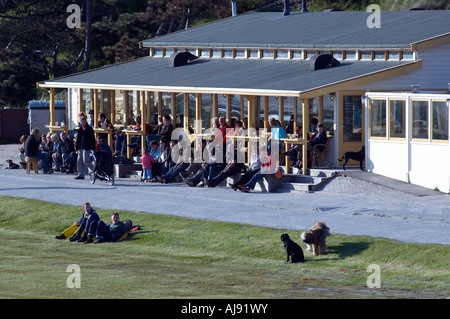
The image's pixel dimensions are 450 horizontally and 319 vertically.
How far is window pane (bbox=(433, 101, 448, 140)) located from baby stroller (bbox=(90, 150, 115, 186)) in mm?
8985

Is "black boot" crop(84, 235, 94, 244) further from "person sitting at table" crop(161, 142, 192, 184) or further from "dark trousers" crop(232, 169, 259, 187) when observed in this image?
"person sitting at table" crop(161, 142, 192, 184)

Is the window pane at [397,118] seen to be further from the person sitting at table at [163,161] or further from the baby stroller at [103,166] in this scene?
the baby stroller at [103,166]

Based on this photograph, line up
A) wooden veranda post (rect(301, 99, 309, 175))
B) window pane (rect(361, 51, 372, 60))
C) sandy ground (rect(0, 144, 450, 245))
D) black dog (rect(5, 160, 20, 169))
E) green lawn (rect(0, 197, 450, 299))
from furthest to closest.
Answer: black dog (rect(5, 160, 20, 169)), window pane (rect(361, 51, 372, 60)), wooden veranda post (rect(301, 99, 309, 175)), sandy ground (rect(0, 144, 450, 245)), green lawn (rect(0, 197, 450, 299))

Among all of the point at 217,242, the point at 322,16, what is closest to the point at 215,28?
the point at 322,16

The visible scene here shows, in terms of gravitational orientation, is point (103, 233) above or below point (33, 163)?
below

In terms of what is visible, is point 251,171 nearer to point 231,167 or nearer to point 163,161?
point 231,167

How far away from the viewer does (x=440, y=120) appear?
2131 cm

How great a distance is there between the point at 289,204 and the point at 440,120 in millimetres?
4273

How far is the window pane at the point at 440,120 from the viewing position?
21.1 meters

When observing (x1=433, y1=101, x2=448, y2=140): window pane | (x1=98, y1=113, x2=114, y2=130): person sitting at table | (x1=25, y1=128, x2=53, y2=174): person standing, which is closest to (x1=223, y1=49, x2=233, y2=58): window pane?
(x1=98, y1=113, x2=114, y2=130): person sitting at table

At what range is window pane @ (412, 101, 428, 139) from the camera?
856 inches

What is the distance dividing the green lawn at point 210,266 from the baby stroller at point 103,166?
4.51m

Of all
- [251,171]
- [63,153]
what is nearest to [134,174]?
[63,153]

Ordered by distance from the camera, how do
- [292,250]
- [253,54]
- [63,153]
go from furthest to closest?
[253,54] < [63,153] < [292,250]
